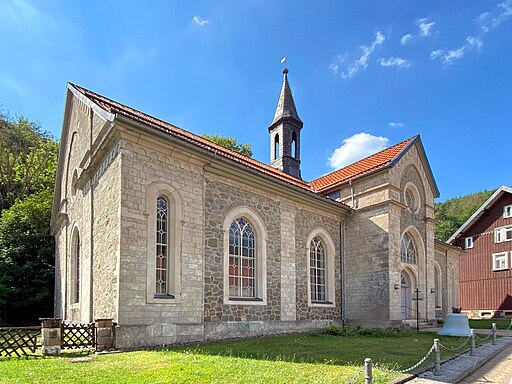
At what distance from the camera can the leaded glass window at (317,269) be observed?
16250 millimetres

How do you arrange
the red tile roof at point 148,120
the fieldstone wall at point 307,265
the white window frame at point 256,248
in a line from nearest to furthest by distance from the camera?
the red tile roof at point 148,120 < the white window frame at point 256,248 < the fieldstone wall at point 307,265

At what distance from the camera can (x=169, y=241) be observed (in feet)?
36.6

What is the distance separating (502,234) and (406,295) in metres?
17.1

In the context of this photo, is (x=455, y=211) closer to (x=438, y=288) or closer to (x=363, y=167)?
(x=438, y=288)

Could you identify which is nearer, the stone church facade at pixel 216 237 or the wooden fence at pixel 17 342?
the wooden fence at pixel 17 342

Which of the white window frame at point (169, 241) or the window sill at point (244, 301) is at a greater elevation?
the white window frame at point (169, 241)

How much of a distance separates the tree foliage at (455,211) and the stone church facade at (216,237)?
1403 inches

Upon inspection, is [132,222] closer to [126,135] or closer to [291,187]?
[126,135]

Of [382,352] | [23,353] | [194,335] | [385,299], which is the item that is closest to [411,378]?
[382,352]

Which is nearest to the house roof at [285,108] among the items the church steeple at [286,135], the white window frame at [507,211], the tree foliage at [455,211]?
the church steeple at [286,135]

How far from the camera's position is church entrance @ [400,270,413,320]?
18.4 metres

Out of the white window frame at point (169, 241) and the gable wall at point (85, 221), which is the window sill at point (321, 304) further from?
the gable wall at point (85, 221)

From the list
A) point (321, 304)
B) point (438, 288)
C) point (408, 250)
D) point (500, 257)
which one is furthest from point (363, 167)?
point (500, 257)

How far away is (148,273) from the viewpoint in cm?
1043
